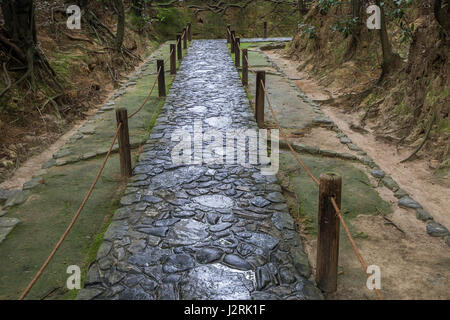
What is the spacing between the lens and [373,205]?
4.58 m

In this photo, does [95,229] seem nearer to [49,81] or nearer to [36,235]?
[36,235]

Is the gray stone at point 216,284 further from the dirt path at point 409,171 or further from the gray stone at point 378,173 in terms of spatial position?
the gray stone at point 378,173

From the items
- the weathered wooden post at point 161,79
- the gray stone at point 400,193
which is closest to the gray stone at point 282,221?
the gray stone at point 400,193

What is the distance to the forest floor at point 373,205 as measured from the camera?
3.30 meters

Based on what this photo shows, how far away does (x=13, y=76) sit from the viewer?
764 cm

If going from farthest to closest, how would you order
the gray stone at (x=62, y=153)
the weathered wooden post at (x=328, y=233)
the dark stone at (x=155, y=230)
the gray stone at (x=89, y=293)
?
the gray stone at (x=62, y=153) → the dark stone at (x=155, y=230) → the gray stone at (x=89, y=293) → the weathered wooden post at (x=328, y=233)

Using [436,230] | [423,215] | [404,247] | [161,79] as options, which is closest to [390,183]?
[423,215]

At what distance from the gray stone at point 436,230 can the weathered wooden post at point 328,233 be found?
1591 millimetres

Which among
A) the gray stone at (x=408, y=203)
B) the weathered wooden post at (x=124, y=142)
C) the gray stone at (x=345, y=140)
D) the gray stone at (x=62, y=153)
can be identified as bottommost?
the gray stone at (x=408, y=203)

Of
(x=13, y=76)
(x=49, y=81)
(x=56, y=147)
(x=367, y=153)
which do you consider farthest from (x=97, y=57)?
(x=367, y=153)

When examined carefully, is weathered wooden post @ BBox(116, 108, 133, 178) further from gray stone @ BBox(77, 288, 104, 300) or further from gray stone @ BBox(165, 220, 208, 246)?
gray stone @ BBox(77, 288, 104, 300)

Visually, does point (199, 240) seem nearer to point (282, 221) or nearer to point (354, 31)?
point (282, 221)

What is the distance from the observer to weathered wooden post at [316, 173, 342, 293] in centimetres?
288

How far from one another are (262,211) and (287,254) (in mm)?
819
